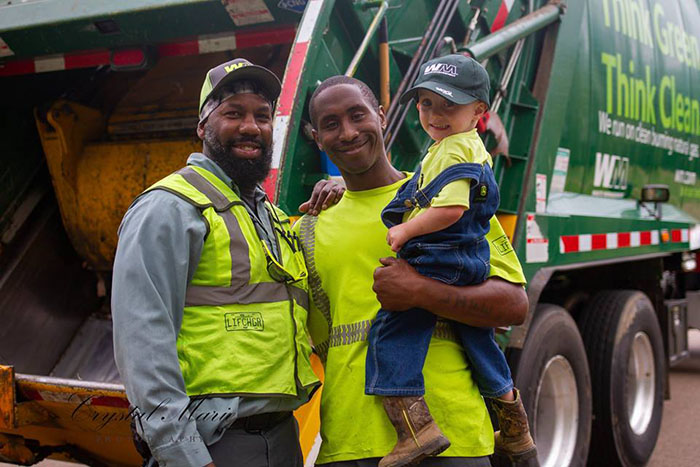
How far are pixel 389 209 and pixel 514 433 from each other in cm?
71

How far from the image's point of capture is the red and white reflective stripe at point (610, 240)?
3.70 metres

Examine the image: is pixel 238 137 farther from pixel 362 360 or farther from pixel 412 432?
pixel 412 432

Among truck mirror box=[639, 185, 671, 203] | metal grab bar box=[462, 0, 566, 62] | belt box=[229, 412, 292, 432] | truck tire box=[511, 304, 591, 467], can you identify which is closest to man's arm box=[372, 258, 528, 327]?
belt box=[229, 412, 292, 432]

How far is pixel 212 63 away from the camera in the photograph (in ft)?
12.3

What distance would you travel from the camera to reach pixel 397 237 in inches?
67.5

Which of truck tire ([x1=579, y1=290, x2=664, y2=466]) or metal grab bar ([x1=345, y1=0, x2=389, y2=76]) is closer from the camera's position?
metal grab bar ([x1=345, y1=0, x2=389, y2=76])

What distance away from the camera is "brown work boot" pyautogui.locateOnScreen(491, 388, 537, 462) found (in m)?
1.96

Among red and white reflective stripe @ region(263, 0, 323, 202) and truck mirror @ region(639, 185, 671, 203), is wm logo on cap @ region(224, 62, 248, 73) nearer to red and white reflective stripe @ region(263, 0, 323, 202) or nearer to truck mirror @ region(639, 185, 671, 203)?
red and white reflective stripe @ region(263, 0, 323, 202)

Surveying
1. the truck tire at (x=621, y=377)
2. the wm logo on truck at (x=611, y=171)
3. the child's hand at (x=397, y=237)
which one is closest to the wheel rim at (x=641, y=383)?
the truck tire at (x=621, y=377)

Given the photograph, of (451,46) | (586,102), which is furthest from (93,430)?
(586,102)

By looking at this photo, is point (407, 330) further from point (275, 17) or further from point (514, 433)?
point (275, 17)

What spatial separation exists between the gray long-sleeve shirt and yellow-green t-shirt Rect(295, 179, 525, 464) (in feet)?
0.98

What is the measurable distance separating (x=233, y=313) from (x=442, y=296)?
19.0 inches

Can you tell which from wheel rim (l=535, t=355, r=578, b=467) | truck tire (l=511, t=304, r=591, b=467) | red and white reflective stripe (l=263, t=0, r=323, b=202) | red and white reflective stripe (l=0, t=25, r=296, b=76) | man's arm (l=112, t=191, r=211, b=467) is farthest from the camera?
wheel rim (l=535, t=355, r=578, b=467)
